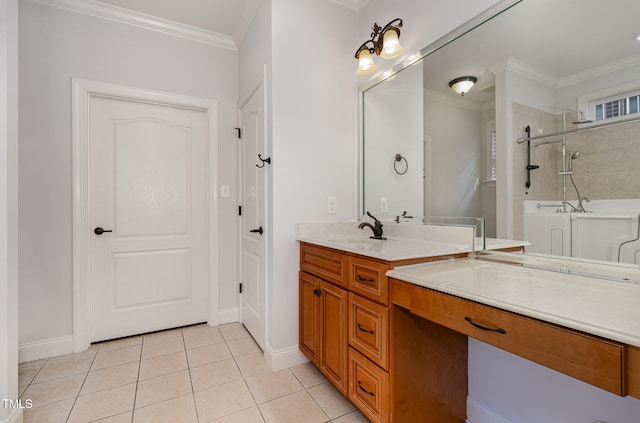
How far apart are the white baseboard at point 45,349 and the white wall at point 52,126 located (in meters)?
0.03

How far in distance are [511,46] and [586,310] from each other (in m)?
1.16

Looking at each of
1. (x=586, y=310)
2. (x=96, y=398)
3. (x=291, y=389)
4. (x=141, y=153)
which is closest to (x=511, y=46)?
(x=586, y=310)

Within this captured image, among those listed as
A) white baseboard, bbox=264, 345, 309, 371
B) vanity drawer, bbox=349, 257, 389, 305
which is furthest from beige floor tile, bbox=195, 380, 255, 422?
vanity drawer, bbox=349, 257, 389, 305

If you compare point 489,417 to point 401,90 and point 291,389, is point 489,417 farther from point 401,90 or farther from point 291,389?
point 401,90

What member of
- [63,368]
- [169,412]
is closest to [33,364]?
[63,368]

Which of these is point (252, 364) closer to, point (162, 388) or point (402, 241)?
point (162, 388)

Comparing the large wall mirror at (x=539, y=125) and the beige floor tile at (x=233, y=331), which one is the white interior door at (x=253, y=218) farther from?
the large wall mirror at (x=539, y=125)

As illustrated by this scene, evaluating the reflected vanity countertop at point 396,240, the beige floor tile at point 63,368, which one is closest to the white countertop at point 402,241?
the reflected vanity countertop at point 396,240

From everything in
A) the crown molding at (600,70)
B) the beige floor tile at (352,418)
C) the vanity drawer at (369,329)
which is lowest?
the beige floor tile at (352,418)

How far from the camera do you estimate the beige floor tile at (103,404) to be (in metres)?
1.53

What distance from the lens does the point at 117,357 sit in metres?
2.14

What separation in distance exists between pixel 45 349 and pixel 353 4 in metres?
3.45

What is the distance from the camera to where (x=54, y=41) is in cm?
218

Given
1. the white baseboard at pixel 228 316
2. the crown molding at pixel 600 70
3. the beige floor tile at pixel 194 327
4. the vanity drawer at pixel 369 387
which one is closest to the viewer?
the crown molding at pixel 600 70
